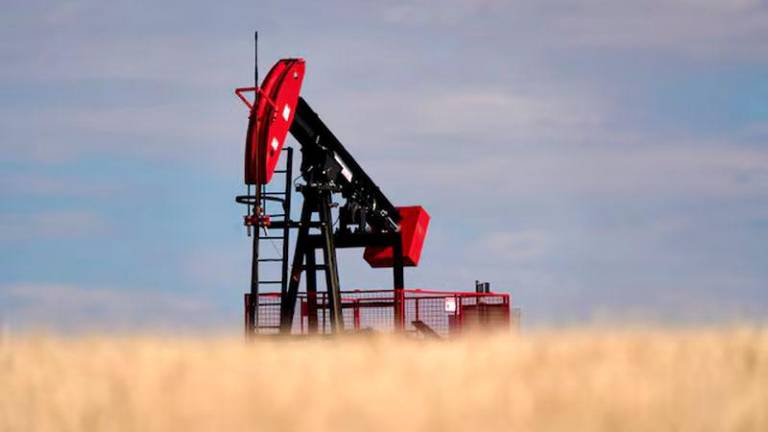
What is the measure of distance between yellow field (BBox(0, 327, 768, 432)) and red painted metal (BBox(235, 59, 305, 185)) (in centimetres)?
775

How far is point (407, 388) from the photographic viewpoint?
841 cm

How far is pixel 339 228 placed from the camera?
22672mm

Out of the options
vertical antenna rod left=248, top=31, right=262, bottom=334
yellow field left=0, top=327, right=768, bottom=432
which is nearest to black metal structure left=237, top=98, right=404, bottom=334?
vertical antenna rod left=248, top=31, right=262, bottom=334

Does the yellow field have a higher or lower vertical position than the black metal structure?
lower

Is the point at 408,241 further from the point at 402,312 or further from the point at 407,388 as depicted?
the point at 407,388

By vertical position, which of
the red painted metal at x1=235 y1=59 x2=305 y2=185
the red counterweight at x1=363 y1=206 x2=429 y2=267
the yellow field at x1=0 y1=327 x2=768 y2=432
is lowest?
the yellow field at x1=0 y1=327 x2=768 y2=432

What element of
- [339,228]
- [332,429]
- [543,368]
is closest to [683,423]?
[543,368]

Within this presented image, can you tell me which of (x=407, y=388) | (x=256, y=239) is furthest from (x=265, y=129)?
(x=407, y=388)

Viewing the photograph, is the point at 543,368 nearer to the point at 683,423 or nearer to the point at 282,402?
the point at 683,423

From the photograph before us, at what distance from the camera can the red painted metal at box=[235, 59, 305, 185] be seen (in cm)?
1808

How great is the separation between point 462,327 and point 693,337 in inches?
408

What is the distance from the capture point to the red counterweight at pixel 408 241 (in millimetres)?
24156

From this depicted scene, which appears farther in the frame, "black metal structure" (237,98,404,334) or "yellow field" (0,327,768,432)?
"black metal structure" (237,98,404,334)

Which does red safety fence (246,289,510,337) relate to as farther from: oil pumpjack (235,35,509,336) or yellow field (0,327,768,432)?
yellow field (0,327,768,432)
